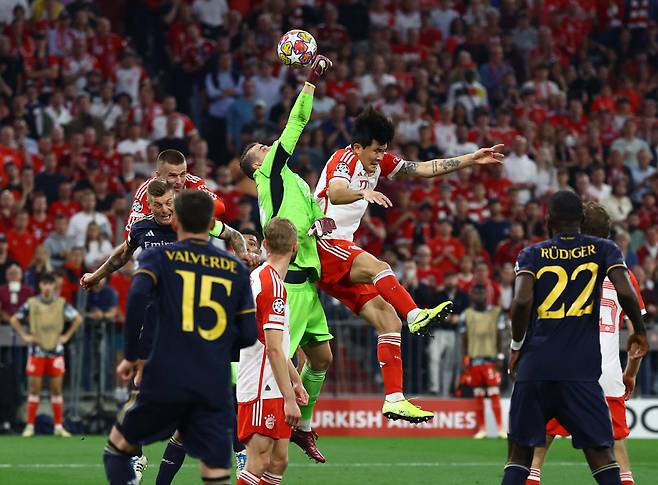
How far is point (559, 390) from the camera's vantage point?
8.55m

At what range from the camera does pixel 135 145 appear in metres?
21.6

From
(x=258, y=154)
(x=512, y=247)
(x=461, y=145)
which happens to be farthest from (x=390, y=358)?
(x=461, y=145)

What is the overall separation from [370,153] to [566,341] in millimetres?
3284

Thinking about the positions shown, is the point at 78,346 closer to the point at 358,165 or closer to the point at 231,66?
the point at 231,66

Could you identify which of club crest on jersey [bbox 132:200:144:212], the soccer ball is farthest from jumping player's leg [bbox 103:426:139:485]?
the soccer ball

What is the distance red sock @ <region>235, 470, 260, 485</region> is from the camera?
8850 mm

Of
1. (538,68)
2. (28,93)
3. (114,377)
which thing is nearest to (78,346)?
(114,377)

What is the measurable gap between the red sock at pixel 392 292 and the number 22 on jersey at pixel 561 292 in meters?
2.65

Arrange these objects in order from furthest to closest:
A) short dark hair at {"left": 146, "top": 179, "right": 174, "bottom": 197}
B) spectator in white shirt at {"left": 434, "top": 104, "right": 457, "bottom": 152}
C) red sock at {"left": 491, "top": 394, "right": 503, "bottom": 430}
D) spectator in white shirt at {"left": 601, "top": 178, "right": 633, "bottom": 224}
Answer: spectator in white shirt at {"left": 434, "top": 104, "right": 457, "bottom": 152}
spectator in white shirt at {"left": 601, "top": 178, "right": 633, "bottom": 224}
red sock at {"left": 491, "top": 394, "right": 503, "bottom": 430}
short dark hair at {"left": 146, "top": 179, "right": 174, "bottom": 197}

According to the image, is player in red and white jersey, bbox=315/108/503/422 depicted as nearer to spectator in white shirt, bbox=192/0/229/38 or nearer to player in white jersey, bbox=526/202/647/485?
player in white jersey, bbox=526/202/647/485

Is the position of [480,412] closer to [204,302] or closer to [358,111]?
[358,111]

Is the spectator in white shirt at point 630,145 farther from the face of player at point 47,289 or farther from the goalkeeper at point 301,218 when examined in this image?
the goalkeeper at point 301,218

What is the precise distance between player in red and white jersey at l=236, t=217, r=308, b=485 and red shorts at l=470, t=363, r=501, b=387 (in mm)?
10612

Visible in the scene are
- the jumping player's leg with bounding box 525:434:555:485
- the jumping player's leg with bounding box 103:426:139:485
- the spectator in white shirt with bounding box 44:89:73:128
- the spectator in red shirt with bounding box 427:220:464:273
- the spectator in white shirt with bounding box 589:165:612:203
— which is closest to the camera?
the jumping player's leg with bounding box 103:426:139:485
